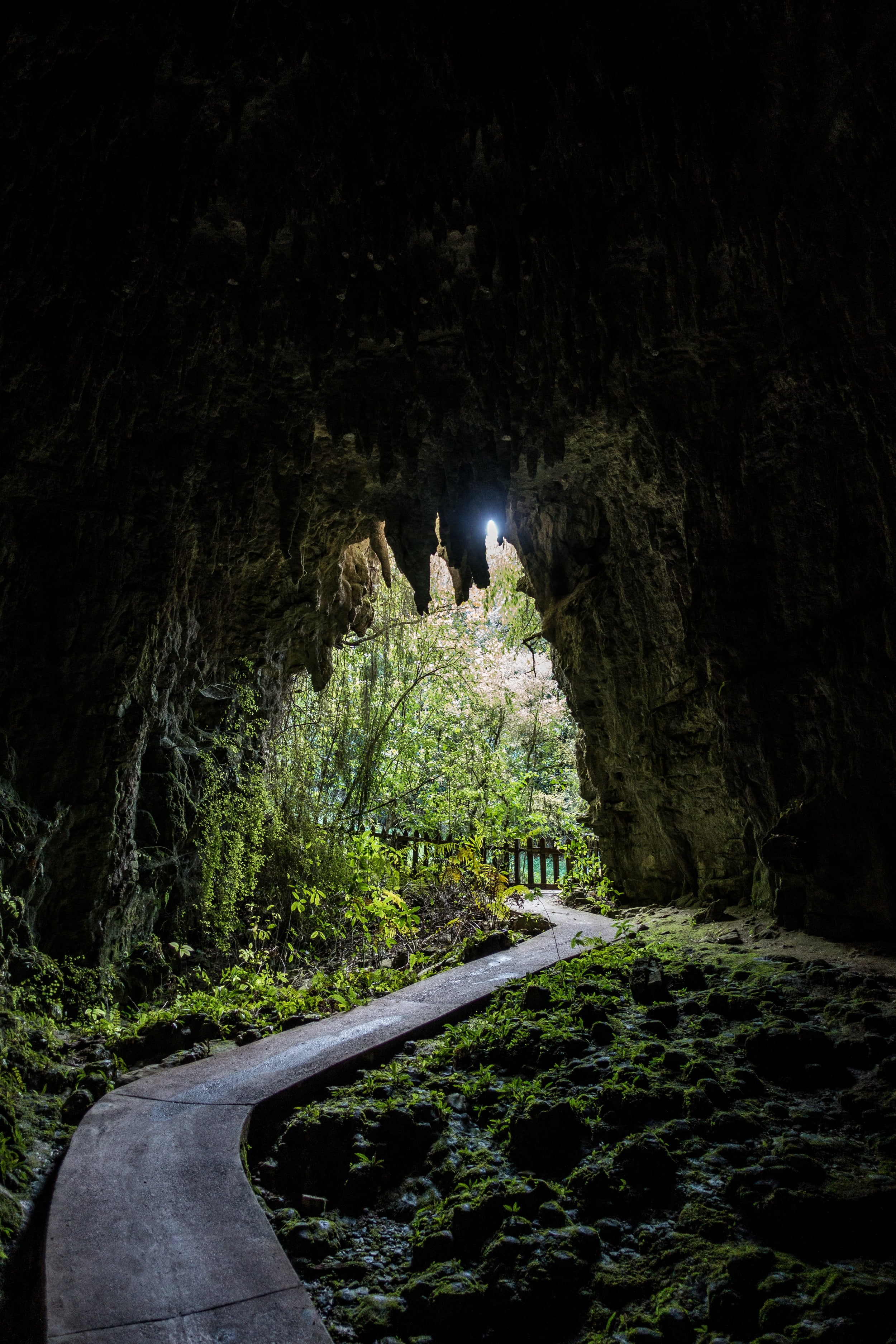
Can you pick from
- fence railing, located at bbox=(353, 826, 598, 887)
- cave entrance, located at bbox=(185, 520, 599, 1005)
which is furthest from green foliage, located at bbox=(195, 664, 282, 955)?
fence railing, located at bbox=(353, 826, 598, 887)

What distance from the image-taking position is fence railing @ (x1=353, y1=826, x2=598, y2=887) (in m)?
10.3

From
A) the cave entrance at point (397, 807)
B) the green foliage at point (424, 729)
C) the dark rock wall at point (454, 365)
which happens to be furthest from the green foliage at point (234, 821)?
the green foliage at point (424, 729)

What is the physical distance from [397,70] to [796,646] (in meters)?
4.82

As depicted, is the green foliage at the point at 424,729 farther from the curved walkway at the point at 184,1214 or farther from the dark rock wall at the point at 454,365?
the curved walkway at the point at 184,1214

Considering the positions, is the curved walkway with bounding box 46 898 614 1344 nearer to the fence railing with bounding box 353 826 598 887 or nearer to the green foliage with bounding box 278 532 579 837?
the green foliage with bounding box 278 532 579 837

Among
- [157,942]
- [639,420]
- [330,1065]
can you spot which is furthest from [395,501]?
[330,1065]

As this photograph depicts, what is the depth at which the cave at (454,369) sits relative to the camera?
14.0ft

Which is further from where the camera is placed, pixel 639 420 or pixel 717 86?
pixel 639 420

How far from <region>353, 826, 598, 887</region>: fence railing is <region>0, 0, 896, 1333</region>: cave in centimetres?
327

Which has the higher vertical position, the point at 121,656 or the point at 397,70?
the point at 397,70

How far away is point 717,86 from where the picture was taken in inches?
176

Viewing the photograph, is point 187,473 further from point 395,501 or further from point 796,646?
point 796,646

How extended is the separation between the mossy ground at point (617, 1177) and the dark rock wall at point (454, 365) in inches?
93.8

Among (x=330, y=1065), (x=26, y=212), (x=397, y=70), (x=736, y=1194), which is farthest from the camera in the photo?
(x=26, y=212)
